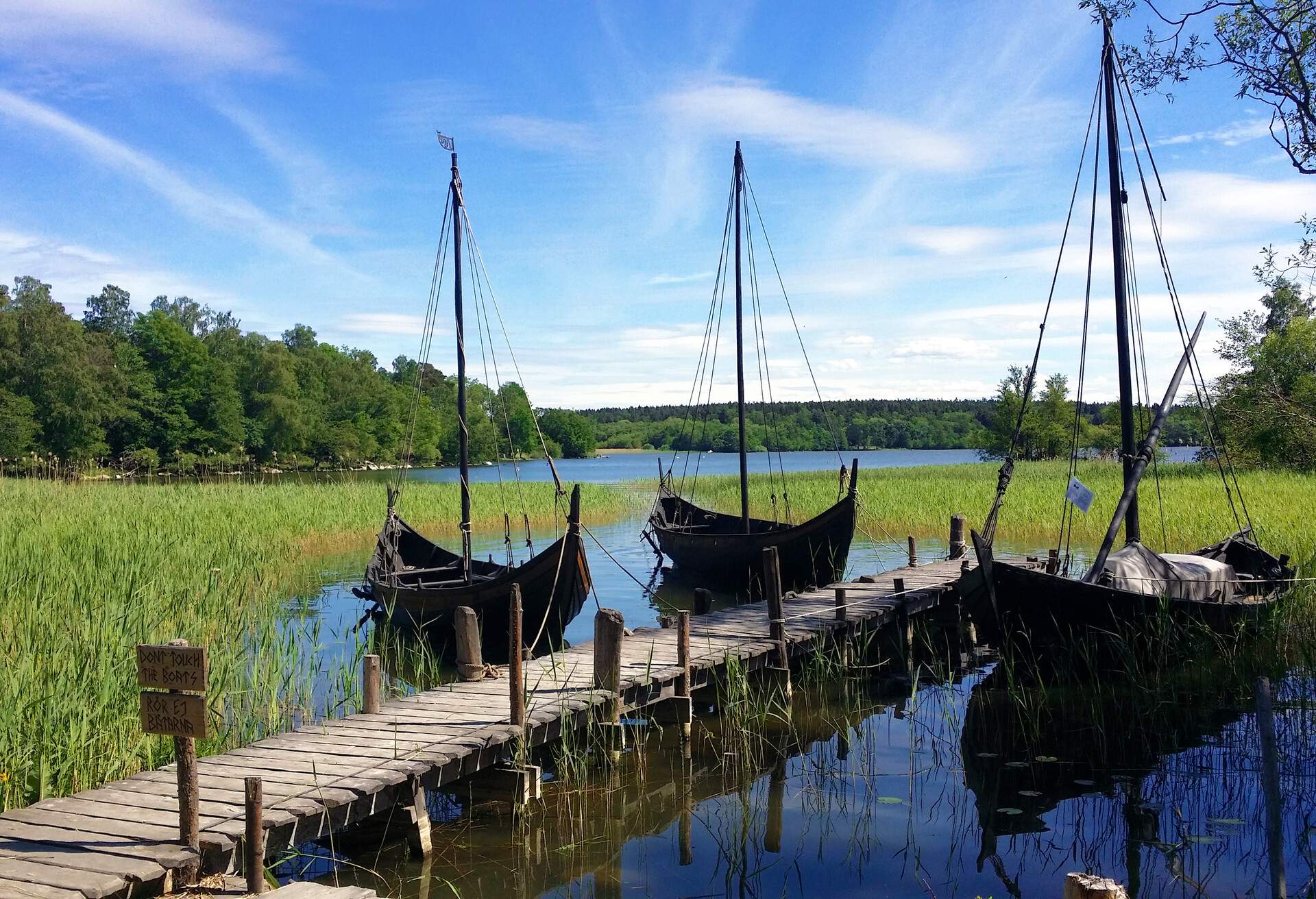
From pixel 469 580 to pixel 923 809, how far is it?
750cm

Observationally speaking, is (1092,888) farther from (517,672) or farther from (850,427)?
(850,427)

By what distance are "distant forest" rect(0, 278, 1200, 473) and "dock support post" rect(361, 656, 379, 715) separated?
684 inches

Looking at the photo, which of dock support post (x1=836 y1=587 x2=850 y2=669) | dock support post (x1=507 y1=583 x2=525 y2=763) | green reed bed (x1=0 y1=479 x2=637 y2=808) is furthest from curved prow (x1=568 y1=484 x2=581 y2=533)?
dock support post (x1=507 y1=583 x2=525 y2=763)

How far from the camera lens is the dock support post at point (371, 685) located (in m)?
7.43

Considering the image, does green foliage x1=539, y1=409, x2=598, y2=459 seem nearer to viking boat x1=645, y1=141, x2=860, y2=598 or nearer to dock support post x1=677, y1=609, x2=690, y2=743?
viking boat x1=645, y1=141, x2=860, y2=598

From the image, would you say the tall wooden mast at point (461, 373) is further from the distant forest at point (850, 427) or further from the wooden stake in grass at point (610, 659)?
the distant forest at point (850, 427)

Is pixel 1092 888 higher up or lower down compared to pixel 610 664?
higher up

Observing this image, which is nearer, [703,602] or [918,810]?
[918,810]

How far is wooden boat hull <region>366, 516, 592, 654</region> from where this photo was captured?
35.2 ft

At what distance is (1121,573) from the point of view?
9.48m

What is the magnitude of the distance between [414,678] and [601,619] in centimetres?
466

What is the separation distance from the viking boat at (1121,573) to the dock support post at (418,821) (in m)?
5.45

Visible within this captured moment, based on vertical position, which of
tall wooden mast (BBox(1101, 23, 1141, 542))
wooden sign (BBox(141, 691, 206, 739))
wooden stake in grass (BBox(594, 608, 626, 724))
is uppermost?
tall wooden mast (BBox(1101, 23, 1141, 542))

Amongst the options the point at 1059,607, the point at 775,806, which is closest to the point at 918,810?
the point at 775,806
